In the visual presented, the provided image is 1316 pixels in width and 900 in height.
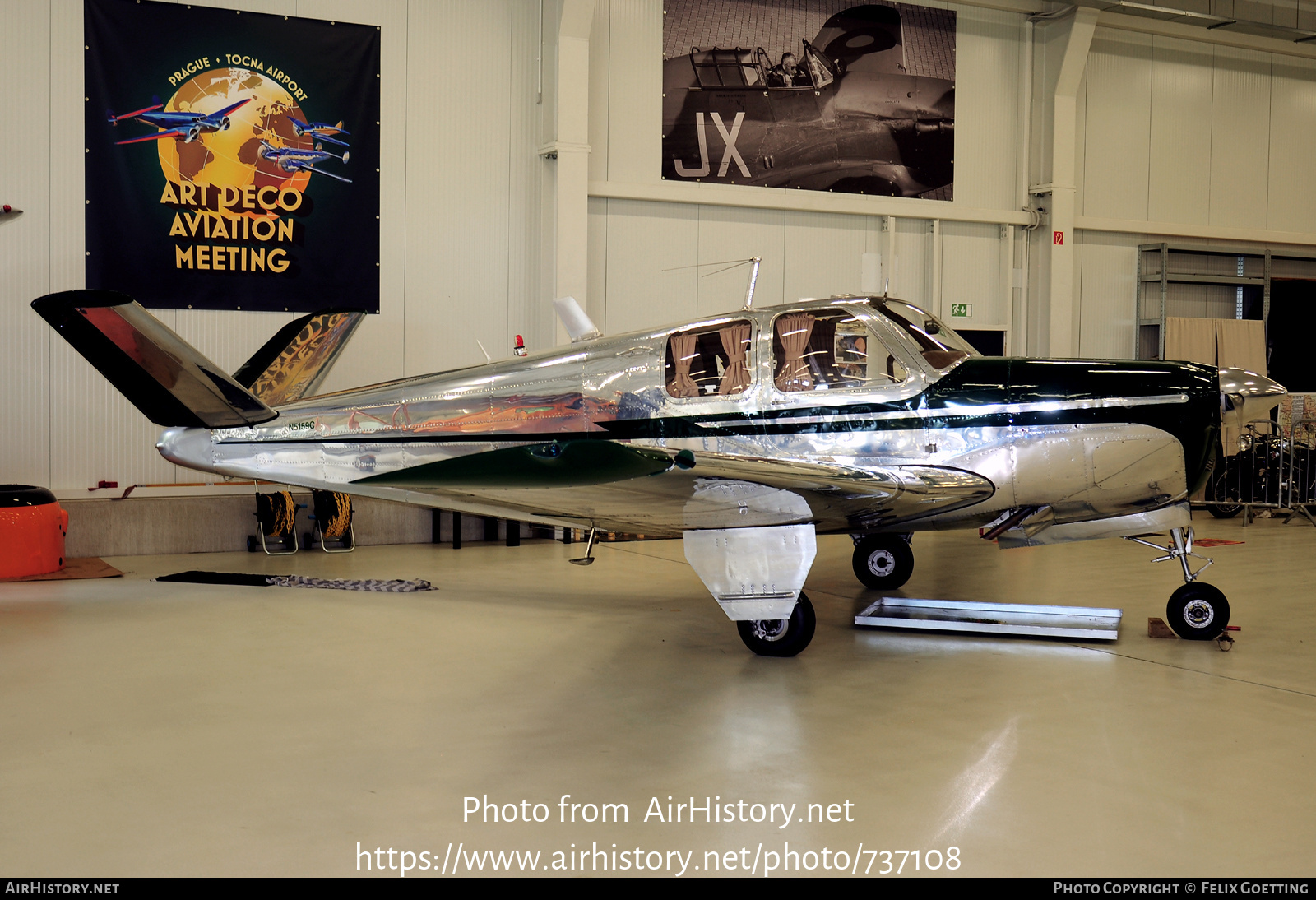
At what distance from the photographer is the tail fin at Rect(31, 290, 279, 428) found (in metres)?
4.86

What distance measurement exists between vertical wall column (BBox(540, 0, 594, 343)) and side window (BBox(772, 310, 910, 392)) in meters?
4.88

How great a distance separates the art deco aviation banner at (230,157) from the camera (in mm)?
8859

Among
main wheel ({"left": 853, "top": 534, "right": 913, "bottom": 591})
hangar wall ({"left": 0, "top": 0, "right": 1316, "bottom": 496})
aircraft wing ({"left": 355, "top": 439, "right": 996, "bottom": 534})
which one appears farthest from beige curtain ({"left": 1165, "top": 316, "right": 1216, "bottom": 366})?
aircraft wing ({"left": 355, "top": 439, "right": 996, "bottom": 534})

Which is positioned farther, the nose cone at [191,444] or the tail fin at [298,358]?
the tail fin at [298,358]

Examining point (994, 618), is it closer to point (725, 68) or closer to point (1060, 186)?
point (725, 68)

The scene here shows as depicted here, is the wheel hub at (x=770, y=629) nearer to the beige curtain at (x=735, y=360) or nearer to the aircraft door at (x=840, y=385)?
the aircraft door at (x=840, y=385)

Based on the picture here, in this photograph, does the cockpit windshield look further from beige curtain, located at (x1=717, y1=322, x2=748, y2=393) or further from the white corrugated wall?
the white corrugated wall

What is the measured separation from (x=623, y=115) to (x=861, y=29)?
3.21m

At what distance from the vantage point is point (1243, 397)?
523 cm

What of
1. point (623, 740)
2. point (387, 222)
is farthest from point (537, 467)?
point (387, 222)

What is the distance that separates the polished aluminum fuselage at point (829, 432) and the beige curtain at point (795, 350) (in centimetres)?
5

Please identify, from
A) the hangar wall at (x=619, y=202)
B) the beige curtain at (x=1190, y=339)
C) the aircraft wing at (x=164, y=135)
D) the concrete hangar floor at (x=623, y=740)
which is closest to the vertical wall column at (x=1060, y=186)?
the hangar wall at (x=619, y=202)
